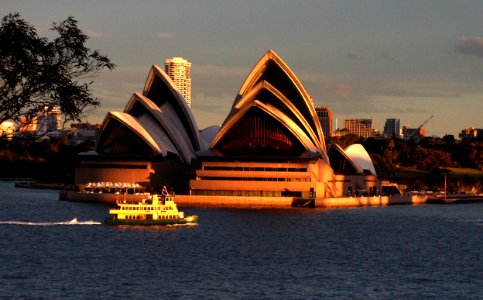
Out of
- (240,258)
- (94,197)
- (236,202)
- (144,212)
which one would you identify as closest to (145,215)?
(144,212)

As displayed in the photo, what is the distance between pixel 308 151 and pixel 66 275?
75545 millimetres

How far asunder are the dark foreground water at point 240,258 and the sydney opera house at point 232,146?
2417 centimetres

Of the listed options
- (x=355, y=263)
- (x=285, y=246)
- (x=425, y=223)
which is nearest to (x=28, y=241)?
(x=285, y=246)

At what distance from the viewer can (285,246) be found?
219 ft

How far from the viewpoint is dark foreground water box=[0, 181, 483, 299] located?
43.8 metres

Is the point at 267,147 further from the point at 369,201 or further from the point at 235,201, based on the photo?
the point at 369,201

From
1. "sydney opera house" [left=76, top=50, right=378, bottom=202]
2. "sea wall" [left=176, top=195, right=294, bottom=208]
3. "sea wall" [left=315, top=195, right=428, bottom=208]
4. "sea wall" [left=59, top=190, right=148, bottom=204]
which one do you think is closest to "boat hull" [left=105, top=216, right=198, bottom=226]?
"sea wall" [left=59, top=190, right=148, bottom=204]

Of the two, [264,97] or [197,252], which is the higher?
[264,97]

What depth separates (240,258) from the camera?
187 ft

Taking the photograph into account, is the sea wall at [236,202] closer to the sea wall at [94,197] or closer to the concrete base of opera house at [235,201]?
the concrete base of opera house at [235,201]

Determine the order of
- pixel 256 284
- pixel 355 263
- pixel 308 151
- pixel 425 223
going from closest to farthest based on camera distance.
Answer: pixel 256 284 → pixel 355 263 → pixel 425 223 → pixel 308 151

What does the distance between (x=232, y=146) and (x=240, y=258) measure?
66.0 meters

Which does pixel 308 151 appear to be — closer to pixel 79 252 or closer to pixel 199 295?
pixel 79 252

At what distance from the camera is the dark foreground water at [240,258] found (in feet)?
144
